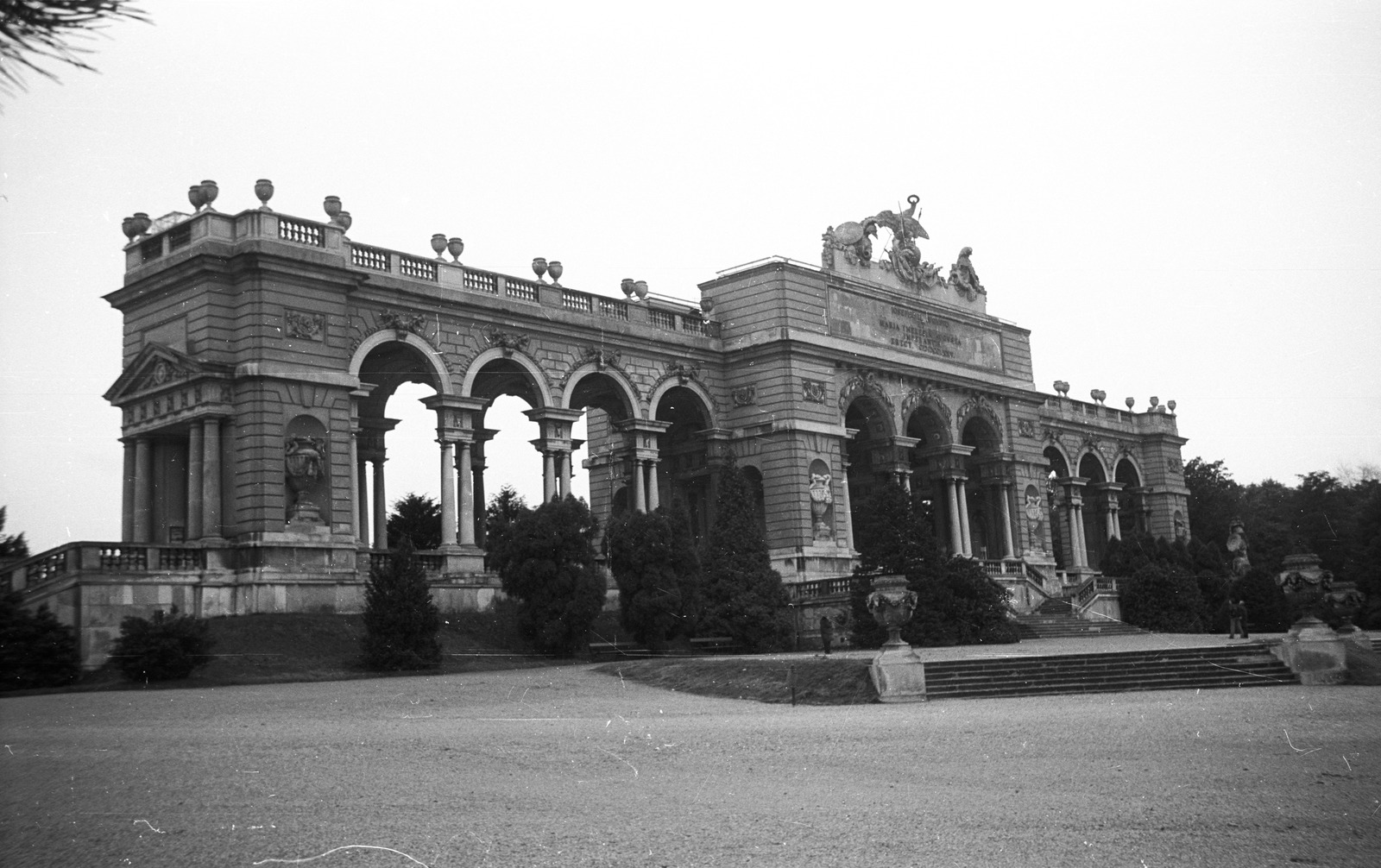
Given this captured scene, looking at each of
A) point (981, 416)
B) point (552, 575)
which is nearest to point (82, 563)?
point (552, 575)

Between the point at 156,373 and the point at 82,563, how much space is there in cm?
736

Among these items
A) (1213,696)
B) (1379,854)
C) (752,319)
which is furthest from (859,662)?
(752,319)

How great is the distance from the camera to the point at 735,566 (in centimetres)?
3844

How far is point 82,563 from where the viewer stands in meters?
27.9

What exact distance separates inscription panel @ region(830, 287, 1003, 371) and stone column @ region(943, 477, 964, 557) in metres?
4.78

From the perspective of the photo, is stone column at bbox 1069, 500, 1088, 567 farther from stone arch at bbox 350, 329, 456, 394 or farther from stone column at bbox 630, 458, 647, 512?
stone arch at bbox 350, 329, 456, 394

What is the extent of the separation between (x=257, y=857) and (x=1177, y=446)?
69676 mm

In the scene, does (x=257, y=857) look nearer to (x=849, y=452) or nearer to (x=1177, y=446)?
(x=849, y=452)

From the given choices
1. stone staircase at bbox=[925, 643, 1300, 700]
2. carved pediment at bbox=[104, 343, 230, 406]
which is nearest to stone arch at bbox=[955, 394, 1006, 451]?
stone staircase at bbox=[925, 643, 1300, 700]

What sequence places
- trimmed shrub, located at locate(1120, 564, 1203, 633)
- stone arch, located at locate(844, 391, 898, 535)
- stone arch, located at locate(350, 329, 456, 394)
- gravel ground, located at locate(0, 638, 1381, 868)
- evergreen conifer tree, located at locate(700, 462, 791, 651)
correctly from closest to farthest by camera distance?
gravel ground, located at locate(0, 638, 1381, 868)
stone arch, located at locate(350, 329, 456, 394)
evergreen conifer tree, located at locate(700, 462, 791, 651)
trimmed shrub, located at locate(1120, 564, 1203, 633)
stone arch, located at locate(844, 391, 898, 535)

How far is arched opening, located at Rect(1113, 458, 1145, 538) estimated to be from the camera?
2795 inches

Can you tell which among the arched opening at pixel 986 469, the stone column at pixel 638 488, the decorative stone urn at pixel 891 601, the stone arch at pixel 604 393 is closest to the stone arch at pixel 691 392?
the stone arch at pixel 604 393

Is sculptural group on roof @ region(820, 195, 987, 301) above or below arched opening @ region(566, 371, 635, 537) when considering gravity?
above

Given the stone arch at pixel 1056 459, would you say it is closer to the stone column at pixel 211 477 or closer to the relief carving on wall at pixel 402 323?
the relief carving on wall at pixel 402 323
